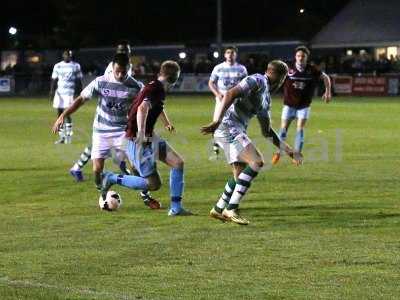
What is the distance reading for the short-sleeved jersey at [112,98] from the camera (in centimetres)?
1235

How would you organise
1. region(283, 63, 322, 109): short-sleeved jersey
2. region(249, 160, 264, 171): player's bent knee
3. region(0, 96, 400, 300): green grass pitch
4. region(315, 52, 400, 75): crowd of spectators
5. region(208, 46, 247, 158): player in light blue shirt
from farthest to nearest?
region(315, 52, 400, 75): crowd of spectators → region(283, 63, 322, 109): short-sleeved jersey → region(208, 46, 247, 158): player in light blue shirt → region(249, 160, 264, 171): player's bent knee → region(0, 96, 400, 300): green grass pitch

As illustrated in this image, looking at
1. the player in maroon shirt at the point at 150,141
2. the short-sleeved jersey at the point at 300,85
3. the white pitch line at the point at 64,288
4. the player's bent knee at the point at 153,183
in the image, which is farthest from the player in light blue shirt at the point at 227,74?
the white pitch line at the point at 64,288

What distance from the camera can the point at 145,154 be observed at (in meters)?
11.4

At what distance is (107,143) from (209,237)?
8.92ft

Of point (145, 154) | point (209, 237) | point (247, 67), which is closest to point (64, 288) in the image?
point (209, 237)

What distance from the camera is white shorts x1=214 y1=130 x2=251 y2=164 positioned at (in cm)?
1170

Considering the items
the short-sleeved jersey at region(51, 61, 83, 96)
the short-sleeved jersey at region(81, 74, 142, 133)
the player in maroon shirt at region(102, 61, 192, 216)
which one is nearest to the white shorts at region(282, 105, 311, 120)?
the short-sleeved jersey at region(51, 61, 83, 96)

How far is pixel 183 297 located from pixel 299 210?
16.5 ft

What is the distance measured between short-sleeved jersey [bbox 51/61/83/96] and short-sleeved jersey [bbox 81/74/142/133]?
12500mm

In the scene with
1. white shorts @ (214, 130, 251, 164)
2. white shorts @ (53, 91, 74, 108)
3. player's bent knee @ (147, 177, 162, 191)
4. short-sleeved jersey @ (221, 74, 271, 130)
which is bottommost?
white shorts @ (53, 91, 74, 108)

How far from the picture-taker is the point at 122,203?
13156 mm

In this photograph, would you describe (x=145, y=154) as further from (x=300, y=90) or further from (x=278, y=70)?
(x=300, y=90)

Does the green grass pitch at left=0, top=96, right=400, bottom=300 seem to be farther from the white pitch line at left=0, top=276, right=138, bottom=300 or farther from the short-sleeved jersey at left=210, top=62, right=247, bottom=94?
the short-sleeved jersey at left=210, top=62, right=247, bottom=94

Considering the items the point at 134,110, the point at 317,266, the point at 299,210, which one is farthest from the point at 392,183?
the point at 317,266
